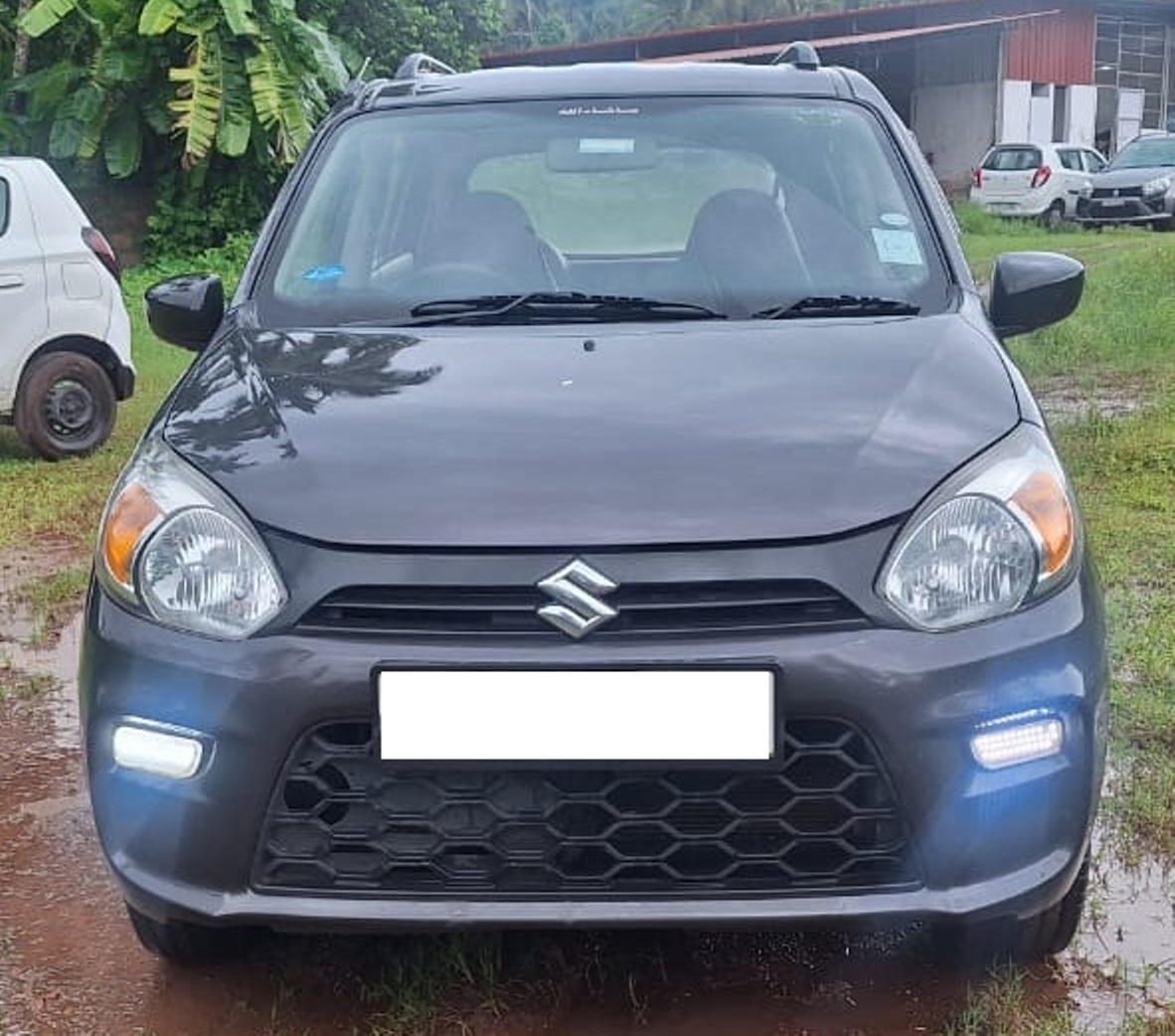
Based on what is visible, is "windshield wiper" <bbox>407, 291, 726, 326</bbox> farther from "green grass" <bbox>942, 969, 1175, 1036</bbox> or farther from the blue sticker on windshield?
"green grass" <bbox>942, 969, 1175, 1036</bbox>

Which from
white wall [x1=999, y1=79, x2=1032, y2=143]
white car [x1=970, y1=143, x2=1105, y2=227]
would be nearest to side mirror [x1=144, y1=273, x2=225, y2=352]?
white car [x1=970, y1=143, x2=1105, y2=227]

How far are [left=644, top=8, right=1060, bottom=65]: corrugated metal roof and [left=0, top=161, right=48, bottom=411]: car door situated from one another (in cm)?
1886

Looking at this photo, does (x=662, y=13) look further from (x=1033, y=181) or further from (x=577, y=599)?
(x=577, y=599)

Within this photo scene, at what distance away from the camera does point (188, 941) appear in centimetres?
273

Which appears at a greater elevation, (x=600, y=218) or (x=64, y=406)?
(x=600, y=218)

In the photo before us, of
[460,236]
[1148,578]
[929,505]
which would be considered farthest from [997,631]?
[1148,578]

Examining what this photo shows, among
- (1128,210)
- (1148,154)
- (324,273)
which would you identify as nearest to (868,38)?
(1148,154)

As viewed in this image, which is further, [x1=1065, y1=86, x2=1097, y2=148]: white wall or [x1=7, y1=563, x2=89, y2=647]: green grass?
[x1=1065, y1=86, x2=1097, y2=148]: white wall

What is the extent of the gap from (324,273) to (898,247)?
1.22m

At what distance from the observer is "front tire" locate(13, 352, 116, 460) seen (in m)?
8.06

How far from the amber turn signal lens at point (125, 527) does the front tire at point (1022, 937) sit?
144 cm

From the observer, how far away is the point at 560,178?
361cm

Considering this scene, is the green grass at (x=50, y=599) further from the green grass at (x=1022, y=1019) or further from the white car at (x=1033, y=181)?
the white car at (x=1033, y=181)

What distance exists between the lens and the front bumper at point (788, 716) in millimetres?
2211
